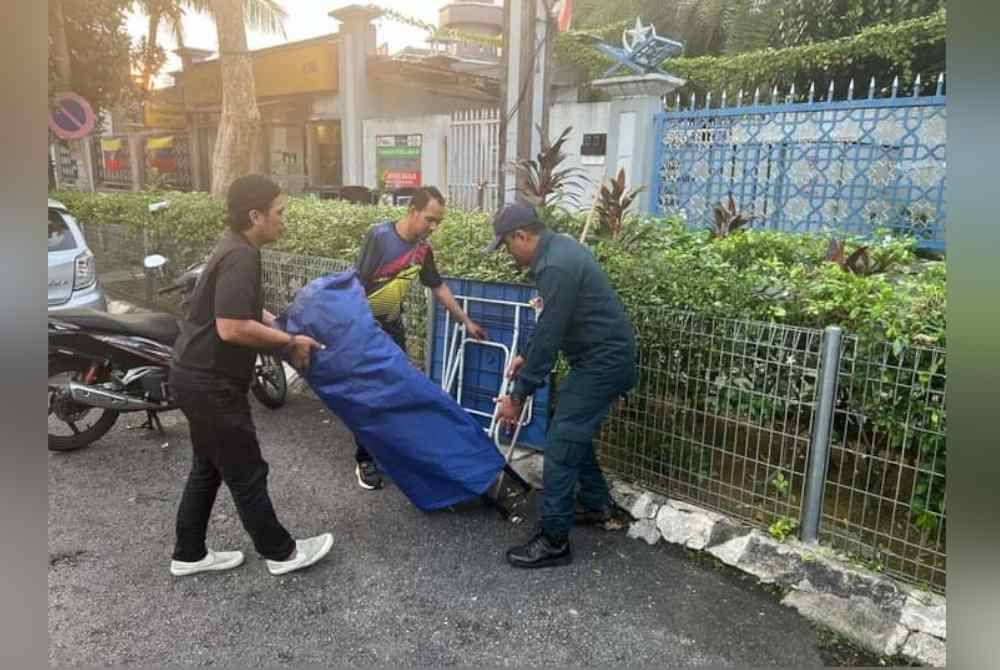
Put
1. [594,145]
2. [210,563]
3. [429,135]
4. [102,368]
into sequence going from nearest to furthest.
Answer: [210,563], [102,368], [594,145], [429,135]

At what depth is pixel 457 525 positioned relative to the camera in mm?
3129

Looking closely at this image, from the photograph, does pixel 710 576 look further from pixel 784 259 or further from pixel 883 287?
pixel 784 259

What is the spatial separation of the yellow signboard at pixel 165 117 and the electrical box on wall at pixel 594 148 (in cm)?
1264

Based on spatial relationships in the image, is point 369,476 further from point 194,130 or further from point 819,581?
point 194,130

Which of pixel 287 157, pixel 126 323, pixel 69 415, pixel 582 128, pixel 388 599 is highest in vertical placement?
pixel 582 128

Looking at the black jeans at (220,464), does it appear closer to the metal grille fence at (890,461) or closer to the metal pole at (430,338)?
the metal pole at (430,338)

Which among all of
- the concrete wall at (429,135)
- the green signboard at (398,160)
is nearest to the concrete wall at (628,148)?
the concrete wall at (429,135)

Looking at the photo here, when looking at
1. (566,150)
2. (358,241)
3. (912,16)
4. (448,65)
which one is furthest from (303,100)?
(912,16)

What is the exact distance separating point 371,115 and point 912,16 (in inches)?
343

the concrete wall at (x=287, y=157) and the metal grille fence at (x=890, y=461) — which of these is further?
the concrete wall at (x=287, y=157)

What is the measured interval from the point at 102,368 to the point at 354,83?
9820mm

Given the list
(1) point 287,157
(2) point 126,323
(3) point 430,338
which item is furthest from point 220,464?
(1) point 287,157

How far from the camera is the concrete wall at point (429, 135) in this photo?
10.5m

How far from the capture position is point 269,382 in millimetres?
4559
